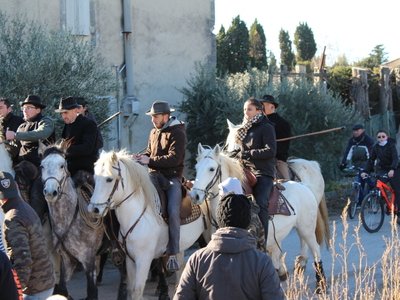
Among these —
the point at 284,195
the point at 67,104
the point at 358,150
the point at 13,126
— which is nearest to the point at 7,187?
the point at 67,104

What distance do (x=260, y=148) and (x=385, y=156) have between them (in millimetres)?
6685

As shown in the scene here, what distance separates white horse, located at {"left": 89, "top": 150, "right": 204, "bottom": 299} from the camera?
8750 millimetres

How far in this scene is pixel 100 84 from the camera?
1438 centimetres

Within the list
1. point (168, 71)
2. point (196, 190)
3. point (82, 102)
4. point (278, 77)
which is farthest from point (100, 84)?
point (278, 77)

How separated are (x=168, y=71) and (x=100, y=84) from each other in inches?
287

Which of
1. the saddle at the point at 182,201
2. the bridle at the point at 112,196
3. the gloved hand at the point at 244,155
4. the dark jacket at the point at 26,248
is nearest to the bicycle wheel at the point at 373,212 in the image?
the gloved hand at the point at 244,155

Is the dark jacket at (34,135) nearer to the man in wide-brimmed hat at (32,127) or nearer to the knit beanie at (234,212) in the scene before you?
the man in wide-brimmed hat at (32,127)

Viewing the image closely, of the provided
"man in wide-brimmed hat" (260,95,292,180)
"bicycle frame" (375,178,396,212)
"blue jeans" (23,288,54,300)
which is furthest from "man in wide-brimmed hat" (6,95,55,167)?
"bicycle frame" (375,178,396,212)

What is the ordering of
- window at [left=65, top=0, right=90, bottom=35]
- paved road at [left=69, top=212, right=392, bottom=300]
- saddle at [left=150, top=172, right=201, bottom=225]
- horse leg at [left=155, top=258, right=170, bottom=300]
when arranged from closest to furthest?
1. saddle at [left=150, top=172, right=201, bottom=225]
2. horse leg at [left=155, top=258, right=170, bottom=300]
3. paved road at [left=69, top=212, right=392, bottom=300]
4. window at [left=65, top=0, right=90, bottom=35]

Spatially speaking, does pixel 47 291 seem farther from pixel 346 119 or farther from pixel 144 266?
pixel 346 119

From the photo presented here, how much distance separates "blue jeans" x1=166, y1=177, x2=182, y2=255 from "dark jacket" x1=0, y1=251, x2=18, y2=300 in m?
5.28

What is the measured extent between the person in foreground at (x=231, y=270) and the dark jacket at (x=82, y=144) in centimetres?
501

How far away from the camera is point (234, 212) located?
187 inches

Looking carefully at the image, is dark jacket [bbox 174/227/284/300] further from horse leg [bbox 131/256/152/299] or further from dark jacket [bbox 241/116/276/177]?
dark jacket [bbox 241/116/276/177]
